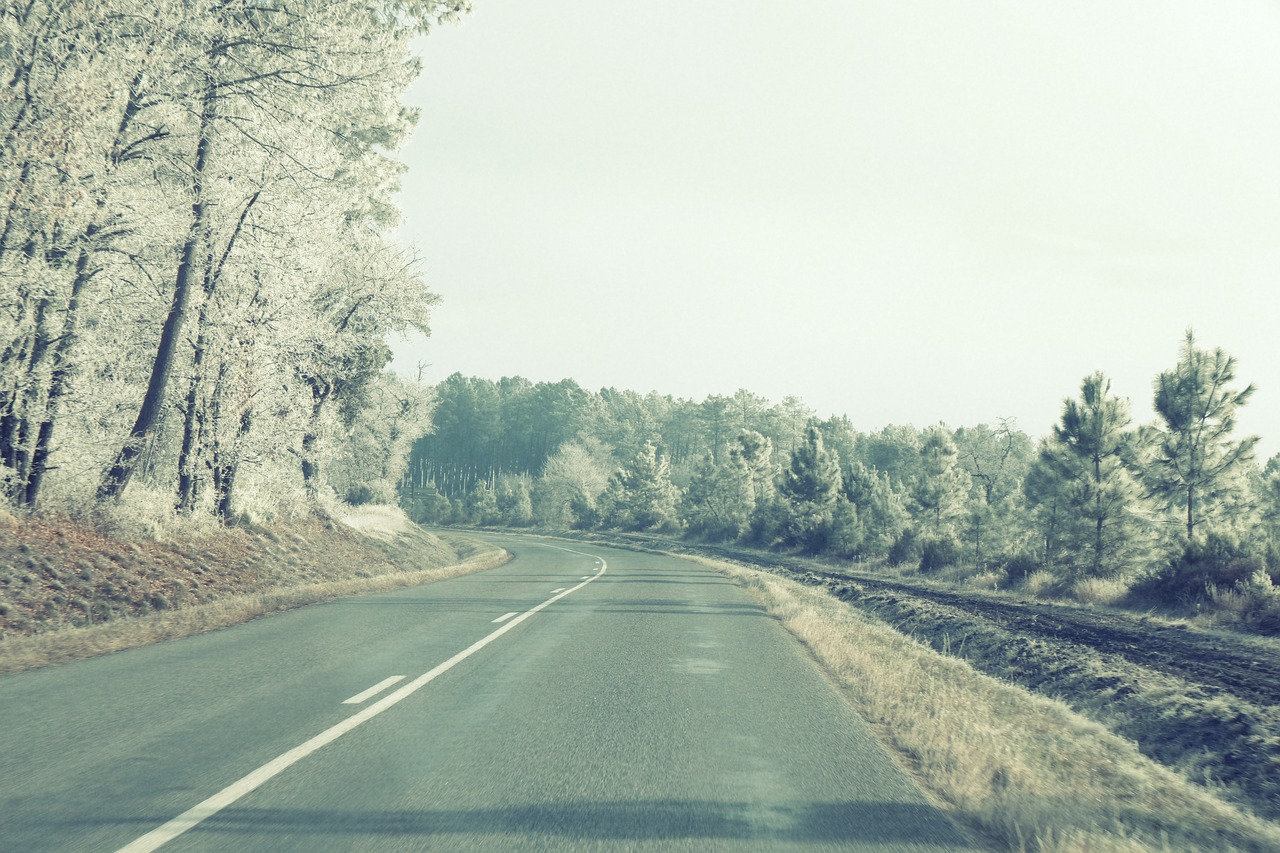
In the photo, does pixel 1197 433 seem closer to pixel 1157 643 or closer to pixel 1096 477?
pixel 1096 477

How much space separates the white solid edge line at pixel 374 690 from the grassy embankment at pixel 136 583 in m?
3.59

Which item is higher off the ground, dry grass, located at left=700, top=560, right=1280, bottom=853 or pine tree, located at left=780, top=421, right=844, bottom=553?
pine tree, located at left=780, top=421, right=844, bottom=553

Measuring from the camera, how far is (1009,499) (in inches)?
1690

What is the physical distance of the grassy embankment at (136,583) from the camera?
10.4m

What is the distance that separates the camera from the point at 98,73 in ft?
43.9

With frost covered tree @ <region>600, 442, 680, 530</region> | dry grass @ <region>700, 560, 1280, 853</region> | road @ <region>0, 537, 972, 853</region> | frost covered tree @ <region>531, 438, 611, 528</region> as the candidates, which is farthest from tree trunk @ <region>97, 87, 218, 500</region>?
frost covered tree @ <region>531, 438, 611, 528</region>

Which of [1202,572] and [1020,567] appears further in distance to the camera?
[1020,567]

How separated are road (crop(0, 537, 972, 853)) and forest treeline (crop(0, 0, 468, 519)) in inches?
300

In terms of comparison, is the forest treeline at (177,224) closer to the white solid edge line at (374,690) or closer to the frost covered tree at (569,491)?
the white solid edge line at (374,690)

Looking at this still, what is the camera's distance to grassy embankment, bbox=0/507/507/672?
10.4m

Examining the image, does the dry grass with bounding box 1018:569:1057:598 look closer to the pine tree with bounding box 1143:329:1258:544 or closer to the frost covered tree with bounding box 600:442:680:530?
the pine tree with bounding box 1143:329:1258:544

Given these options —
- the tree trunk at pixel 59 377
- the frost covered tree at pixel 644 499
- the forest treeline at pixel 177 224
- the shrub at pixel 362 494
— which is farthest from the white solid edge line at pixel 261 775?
the frost covered tree at pixel 644 499

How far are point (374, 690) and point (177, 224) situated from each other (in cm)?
1272

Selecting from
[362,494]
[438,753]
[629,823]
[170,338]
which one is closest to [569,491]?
[362,494]
